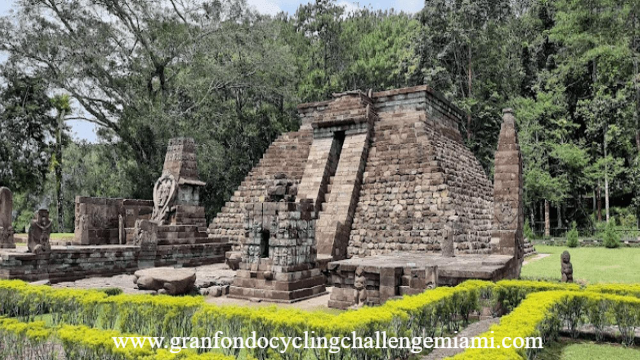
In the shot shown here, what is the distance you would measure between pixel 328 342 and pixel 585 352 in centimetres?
383

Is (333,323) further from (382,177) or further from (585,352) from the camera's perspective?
(382,177)

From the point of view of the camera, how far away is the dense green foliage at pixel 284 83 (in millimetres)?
24750

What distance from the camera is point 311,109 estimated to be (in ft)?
73.1

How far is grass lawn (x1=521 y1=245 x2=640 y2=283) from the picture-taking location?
41.9 feet

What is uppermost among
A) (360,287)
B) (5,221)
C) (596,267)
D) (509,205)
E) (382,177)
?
(382,177)

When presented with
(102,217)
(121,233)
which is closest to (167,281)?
(121,233)

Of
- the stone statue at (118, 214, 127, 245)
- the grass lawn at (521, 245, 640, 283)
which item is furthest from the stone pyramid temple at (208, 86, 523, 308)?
the stone statue at (118, 214, 127, 245)

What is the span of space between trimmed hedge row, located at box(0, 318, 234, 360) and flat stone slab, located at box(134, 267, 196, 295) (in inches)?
183

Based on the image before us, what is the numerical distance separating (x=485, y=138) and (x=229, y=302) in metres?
27.7

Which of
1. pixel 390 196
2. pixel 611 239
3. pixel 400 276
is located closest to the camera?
pixel 400 276

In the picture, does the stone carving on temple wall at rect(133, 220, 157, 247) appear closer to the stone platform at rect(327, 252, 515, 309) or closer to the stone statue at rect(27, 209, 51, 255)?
the stone statue at rect(27, 209, 51, 255)

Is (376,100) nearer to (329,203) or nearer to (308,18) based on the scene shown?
(329,203)

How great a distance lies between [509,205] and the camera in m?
10.8

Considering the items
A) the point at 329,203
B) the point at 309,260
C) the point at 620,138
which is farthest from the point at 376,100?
the point at 620,138
